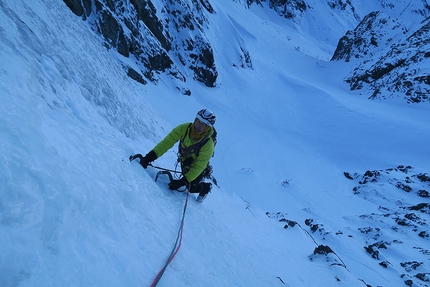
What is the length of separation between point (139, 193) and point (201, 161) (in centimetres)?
130

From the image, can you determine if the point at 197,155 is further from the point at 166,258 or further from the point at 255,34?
the point at 255,34

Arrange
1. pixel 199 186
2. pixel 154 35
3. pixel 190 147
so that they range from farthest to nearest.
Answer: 1. pixel 154 35
2. pixel 199 186
3. pixel 190 147

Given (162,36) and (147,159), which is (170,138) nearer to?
(147,159)

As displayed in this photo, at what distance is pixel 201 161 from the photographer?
4957mm

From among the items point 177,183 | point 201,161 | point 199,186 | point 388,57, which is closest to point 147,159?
point 177,183

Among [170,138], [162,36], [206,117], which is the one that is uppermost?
[162,36]

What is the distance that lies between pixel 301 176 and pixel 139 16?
15.6 metres

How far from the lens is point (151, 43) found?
19688mm

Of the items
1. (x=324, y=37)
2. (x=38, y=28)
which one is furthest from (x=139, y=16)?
(x=324, y=37)

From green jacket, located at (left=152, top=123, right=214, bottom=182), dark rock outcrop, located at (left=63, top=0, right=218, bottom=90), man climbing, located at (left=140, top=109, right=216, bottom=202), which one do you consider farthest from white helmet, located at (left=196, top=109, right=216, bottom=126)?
dark rock outcrop, located at (left=63, top=0, right=218, bottom=90)

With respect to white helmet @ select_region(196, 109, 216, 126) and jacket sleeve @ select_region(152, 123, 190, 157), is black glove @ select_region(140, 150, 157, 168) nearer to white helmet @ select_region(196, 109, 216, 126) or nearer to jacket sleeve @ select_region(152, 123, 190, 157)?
jacket sleeve @ select_region(152, 123, 190, 157)

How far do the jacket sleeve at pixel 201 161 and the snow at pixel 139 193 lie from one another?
53 centimetres

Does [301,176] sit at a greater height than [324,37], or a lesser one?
lesser

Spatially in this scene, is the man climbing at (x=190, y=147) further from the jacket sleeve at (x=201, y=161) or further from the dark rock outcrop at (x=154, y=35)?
the dark rock outcrop at (x=154, y=35)
